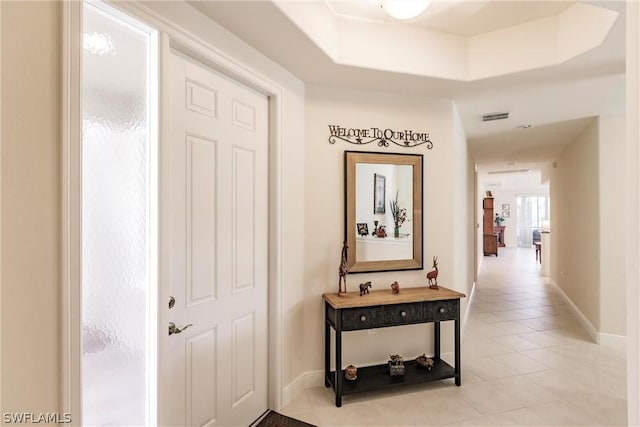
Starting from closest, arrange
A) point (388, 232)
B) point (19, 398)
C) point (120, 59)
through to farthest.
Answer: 1. point (19, 398)
2. point (120, 59)
3. point (388, 232)

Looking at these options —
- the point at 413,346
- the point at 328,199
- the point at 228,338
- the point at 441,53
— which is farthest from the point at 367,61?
the point at 413,346

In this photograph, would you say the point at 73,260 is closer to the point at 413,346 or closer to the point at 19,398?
the point at 19,398

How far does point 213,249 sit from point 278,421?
1.27 meters

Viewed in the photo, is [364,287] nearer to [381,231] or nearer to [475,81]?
[381,231]

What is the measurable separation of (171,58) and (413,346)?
282cm

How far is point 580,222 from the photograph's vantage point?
436 centimetres

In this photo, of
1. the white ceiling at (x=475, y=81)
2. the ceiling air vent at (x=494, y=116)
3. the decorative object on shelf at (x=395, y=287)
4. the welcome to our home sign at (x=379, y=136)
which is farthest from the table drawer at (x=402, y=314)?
the ceiling air vent at (x=494, y=116)

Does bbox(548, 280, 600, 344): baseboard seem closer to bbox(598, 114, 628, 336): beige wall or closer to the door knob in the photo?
bbox(598, 114, 628, 336): beige wall

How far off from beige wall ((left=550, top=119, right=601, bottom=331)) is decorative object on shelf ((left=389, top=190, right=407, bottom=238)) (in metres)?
2.40

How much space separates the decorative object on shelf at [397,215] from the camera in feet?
9.61

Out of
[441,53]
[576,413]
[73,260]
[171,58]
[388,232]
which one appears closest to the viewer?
[73,260]

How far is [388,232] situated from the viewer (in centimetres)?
293

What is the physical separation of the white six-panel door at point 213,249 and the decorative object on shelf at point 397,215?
1137mm

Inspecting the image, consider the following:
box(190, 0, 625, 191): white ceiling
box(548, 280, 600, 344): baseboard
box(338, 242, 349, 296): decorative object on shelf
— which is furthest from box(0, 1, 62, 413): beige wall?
box(548, 280, 600, 344): baseboard
